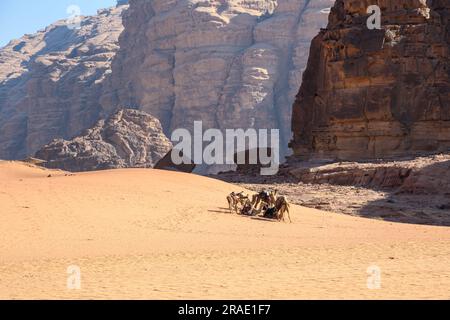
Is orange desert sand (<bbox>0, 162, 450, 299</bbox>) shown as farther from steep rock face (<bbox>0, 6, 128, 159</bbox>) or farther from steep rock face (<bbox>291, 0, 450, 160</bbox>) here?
steep rock face (<bbox>0, 6, 128, 159</bbox>)

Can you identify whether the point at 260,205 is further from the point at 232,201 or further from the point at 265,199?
the point at 232,201

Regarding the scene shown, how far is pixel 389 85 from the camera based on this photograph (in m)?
37.3

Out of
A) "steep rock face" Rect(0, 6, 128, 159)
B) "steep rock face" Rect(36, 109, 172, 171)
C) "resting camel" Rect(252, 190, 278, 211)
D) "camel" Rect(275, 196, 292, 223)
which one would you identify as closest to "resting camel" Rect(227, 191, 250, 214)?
"resting camel" Rect(252, 190, 278, 211)

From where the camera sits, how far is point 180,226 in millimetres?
18828

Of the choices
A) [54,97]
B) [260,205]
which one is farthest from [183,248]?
[54,97]

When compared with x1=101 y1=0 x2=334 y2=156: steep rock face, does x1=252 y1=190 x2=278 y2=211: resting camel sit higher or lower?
lower

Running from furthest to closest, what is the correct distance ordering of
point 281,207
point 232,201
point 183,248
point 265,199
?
point 232,201
point 265,199
point 281,207
point 183,248

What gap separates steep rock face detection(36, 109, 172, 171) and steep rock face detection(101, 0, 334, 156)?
2594cm

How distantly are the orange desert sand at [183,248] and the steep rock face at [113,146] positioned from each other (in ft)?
136

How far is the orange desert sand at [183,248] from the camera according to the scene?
33.1 ft

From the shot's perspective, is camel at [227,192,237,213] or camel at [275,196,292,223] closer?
camel at [275,196,292,223]

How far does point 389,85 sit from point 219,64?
69.6 meters

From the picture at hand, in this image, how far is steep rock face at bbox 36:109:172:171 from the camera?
66188 mm

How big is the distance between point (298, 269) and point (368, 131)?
86.1 feet
